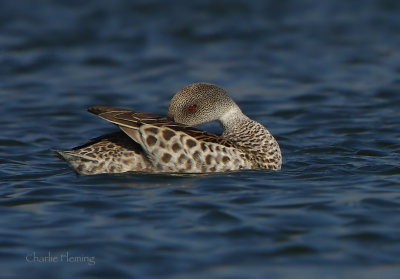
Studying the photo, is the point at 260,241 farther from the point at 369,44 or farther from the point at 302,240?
the point at 369,44

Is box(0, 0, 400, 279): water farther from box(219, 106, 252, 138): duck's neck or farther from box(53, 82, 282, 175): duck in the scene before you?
box(219, 106, 252, 138): duck's neck

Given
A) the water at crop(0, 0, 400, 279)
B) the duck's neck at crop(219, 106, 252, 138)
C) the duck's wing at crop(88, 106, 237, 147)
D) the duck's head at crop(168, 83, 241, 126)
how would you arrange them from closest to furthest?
1. the water at crop(0, 0, 400, 279)
2. the duck's wing at crop(88, 106, 237, 147)
3. the duck's head at crop(168, 83, 241, 126)
4. the duck's neck at crop(219, 106, 252, 138)

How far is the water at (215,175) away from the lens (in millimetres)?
6680

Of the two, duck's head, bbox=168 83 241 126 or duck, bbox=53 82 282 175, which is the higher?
duck's head, bbox=168 83 241 126

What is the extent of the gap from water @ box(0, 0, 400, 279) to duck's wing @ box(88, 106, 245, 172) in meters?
0.22

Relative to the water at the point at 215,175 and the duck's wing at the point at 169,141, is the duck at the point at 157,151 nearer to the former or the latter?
the duck's wing at the point at 169,141

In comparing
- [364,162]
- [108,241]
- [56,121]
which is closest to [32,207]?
[108,241]

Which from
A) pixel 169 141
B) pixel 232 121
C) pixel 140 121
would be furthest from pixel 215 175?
pixel 232 121

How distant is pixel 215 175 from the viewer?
8.80 metres

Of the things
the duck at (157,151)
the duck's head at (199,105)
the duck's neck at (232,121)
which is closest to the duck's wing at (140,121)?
the duck at (157,151)

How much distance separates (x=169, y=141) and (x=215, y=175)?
55 cm

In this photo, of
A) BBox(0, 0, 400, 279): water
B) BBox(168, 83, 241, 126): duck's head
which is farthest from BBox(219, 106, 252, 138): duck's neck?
BBox(0, 0, 400, 279): water

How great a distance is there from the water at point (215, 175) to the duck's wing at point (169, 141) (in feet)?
0.71

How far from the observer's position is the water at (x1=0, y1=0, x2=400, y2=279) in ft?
21.9
